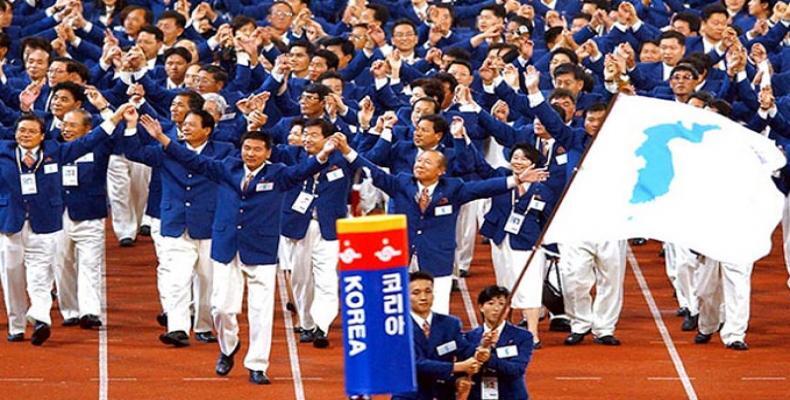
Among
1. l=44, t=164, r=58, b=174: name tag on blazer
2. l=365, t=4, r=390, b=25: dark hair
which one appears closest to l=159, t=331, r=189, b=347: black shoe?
l=44, t=164, r=58, b=174: name tag on blazer

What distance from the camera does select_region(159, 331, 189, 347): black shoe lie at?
52.9 ft

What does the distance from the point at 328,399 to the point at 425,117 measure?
2154 mm

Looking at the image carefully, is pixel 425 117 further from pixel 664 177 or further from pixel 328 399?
pixel 664 177

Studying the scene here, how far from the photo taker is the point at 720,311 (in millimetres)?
16469

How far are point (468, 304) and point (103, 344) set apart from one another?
2898 millimetres

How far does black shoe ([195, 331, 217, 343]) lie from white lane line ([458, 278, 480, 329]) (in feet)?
6.30

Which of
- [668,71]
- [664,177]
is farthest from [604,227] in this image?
[668,71]

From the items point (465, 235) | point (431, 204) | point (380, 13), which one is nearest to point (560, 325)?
point (465, 235)

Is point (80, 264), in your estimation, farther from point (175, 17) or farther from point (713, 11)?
point (713, 11)

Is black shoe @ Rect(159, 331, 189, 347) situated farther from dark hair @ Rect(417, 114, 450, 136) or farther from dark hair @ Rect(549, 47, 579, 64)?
dark hair @ Rect(549, 47, 579, 64)

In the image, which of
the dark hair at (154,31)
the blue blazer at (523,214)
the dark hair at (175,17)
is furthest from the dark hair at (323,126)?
the dark hair at (175,17)

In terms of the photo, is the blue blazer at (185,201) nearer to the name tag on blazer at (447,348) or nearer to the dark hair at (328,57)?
the dark hair at (328,57)

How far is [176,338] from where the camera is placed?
16141mm

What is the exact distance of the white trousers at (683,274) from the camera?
16.5m
